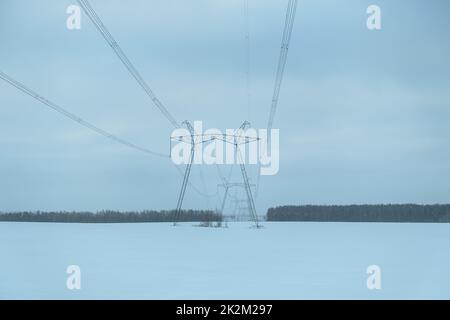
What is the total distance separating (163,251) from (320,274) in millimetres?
6466

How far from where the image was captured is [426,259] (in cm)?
1434

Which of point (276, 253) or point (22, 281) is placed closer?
point (22, 281)

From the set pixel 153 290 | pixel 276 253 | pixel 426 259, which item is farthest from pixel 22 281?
pixel 426 259

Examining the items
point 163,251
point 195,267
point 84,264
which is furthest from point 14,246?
point 195,267

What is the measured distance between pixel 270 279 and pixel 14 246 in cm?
948
